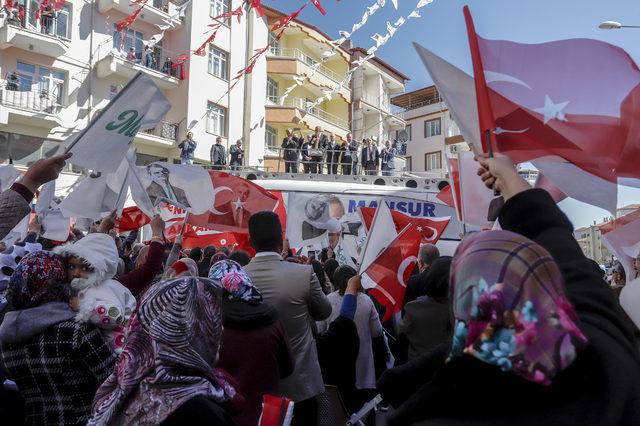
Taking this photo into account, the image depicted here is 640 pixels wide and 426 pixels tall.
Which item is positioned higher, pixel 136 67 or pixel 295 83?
pixel 295 83

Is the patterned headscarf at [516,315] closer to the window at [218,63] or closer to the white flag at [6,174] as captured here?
the white flag at [6,174]

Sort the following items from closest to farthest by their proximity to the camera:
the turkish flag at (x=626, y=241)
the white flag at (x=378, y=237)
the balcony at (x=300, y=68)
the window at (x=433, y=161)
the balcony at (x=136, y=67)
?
the turkish flag at (x=626, y=241)
the white flag at (x=378, y=237)
the balcony at (x=136, y=67)
the balcony at (x=300, y=68)
the window at (x=433, y=161)

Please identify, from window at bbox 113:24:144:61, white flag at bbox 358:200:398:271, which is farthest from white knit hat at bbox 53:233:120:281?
window at bbox 113:24:144:61

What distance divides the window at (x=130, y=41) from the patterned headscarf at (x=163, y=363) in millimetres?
26761

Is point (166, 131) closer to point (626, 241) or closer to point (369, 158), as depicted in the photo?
point (369, 158)

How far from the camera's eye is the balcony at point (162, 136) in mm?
26328

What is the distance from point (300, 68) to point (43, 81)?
13.6 meters

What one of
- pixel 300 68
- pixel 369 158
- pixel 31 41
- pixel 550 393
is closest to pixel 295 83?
pixel 300 68

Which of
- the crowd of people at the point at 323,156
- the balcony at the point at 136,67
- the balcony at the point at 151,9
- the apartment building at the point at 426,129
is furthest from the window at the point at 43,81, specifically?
the apartment building at the point at 426,129

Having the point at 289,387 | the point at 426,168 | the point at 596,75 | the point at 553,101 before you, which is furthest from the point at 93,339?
the point at 426,168

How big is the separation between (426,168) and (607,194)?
4828cm

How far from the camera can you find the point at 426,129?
51.1 metres

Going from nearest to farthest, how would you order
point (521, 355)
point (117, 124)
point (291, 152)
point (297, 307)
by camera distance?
1. point (521, 355)
2. point (297, 307)
3. point (117, 124)
4. point (291, 152)

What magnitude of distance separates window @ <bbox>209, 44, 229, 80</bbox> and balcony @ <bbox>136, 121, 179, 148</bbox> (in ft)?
12.2
